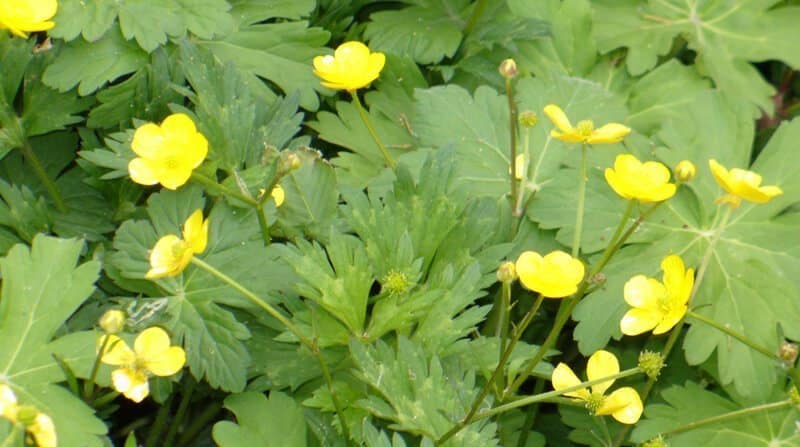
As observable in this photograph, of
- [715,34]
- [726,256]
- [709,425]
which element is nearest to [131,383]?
[709,425]

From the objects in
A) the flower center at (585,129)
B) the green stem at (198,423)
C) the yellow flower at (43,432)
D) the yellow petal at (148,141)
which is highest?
the flower center at (585,129)

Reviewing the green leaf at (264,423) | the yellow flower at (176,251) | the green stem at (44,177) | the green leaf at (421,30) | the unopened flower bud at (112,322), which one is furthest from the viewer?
the green leaf at (421,30)

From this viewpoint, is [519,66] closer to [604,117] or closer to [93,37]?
[604,117]

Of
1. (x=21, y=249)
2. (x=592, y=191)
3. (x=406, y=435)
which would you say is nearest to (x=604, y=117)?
(x=592, y=191)

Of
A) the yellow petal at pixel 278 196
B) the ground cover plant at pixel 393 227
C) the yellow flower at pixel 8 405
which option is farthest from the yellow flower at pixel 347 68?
the yellow flower at pixel 8 405

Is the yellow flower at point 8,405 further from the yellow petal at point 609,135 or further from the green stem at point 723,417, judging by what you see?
the green stem at point 723,417

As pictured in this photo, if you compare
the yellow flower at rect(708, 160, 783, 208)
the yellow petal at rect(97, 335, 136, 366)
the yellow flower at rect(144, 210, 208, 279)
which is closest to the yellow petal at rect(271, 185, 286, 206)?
the yellow flower at rect(144, 210, 208, 279)
